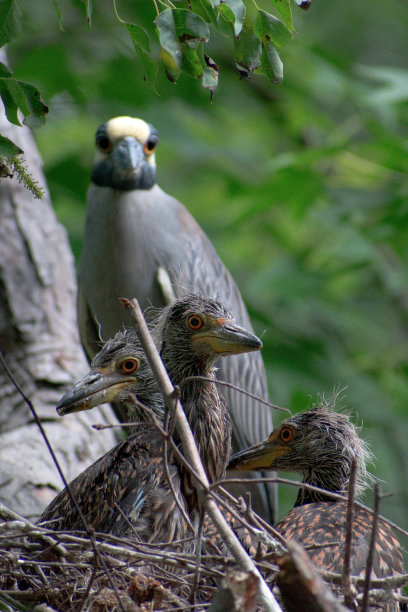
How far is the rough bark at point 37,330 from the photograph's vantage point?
4.05 meters

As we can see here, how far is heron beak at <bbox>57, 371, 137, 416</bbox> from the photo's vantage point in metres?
2.90

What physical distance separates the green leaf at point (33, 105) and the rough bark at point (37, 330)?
2076 mm

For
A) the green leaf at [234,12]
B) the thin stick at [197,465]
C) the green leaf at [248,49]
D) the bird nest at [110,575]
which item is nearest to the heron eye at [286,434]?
the bird nest at [110,575]

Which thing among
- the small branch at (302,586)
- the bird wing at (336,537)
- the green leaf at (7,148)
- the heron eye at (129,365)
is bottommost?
the bird wing at (336,537)

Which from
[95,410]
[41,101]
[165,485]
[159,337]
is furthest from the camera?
[95,410]

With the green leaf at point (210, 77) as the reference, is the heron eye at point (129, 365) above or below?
below

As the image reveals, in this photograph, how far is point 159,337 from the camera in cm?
324

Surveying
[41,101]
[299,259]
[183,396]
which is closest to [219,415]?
[183,396]

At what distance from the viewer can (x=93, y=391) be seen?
9.72ft

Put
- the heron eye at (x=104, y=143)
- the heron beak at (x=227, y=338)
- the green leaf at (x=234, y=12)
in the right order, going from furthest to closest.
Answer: the heron eye at (x=104, y=143) < the heron beak at (x=227, y=338) < the green leaf at (x=234, y=12)

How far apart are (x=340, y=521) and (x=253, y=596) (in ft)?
4.08

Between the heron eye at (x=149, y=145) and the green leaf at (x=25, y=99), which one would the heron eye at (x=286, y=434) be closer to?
the green leaf at (x=25, y=99)

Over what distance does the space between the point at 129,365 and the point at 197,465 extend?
1.25m

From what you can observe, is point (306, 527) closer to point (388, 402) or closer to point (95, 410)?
point (95, 410)
